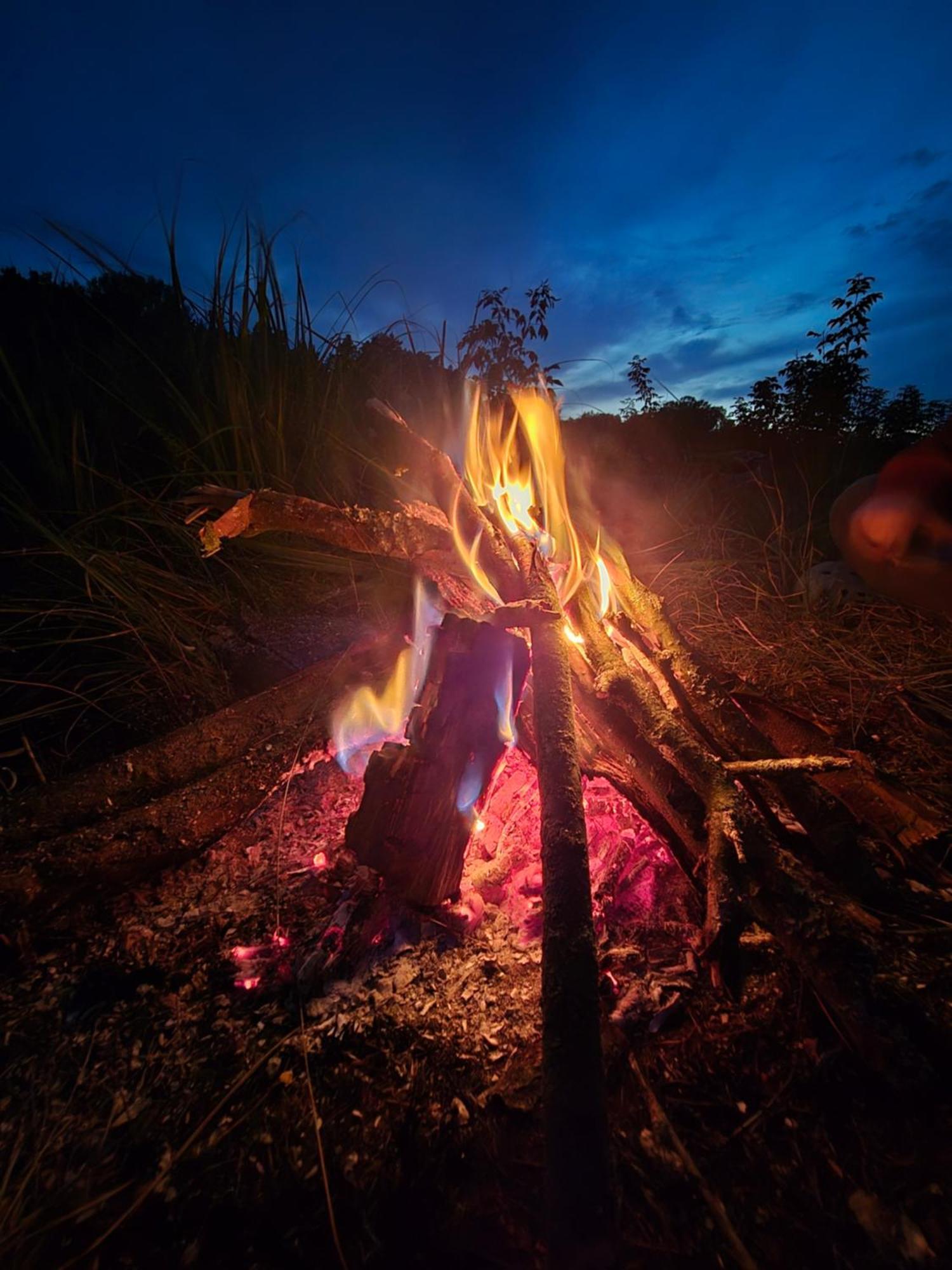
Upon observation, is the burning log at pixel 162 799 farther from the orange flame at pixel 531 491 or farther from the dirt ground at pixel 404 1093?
the orange flame at pixel 531 491

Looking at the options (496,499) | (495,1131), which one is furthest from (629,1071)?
(496,499)

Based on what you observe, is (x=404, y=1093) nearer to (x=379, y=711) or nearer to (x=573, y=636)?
(x=379, y=711)

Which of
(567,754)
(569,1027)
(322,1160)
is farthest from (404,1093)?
(567,754)

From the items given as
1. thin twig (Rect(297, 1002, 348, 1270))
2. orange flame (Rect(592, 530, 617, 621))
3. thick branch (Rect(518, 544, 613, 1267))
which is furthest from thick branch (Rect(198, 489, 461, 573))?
thin twig (Rect(297, 1002, 348, 1270))

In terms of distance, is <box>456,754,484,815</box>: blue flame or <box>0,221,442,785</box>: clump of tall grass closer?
<box>456,754,484,815</box>: blue flame

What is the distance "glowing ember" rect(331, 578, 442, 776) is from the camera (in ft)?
7.38

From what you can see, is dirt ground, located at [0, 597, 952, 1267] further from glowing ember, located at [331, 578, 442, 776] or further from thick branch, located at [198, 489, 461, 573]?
thick branch, located at [198, 489, 461, 573]

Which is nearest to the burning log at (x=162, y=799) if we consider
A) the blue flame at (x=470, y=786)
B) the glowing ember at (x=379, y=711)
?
the glowing ember at (x=379, y=711)

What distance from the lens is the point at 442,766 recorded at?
173 cm

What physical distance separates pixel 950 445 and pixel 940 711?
1235 mm

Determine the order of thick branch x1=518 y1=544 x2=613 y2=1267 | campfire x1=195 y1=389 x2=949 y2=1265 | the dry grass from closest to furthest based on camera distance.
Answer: thick branch x1=518 y1=544 x2=613 y2=1267 < campfire x1=195 y1=389 x2=949 y2=1265 < the dry grass

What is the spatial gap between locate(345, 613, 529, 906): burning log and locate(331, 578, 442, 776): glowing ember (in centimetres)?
31

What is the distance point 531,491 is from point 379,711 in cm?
174

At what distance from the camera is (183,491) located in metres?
2.74
